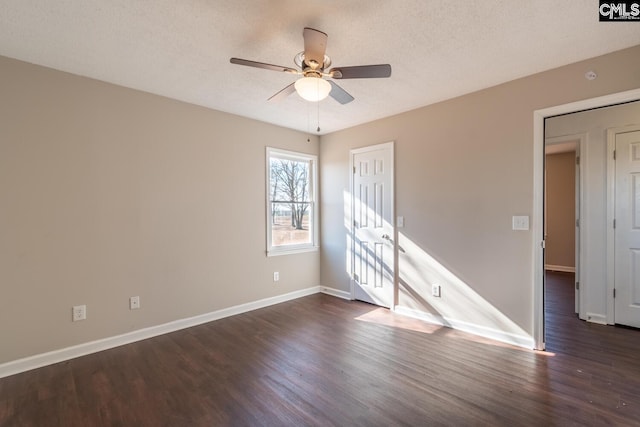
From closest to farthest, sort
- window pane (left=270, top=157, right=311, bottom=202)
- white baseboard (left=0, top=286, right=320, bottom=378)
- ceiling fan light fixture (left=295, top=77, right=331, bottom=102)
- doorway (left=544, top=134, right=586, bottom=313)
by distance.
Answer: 1. ceiling fan light fixture (left=295, top=77, right=331, bottom=102)
2. white baseboard (left=0, top=286, right=320, bottom=378)
3. window pane (left=270, top=157, right=311, bottom=202)
4. doorway (left=544, top=134, right=586, bottom=313)

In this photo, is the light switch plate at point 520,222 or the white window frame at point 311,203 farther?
the white window frame at point 311,203

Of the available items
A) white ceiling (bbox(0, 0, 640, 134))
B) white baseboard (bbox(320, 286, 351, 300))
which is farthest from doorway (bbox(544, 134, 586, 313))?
white ceiling (bbox(0, 0, 640, 134))

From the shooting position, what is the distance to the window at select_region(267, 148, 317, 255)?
4273mm

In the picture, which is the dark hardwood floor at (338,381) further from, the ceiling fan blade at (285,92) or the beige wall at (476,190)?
the ceiling fan blade at (285,92)

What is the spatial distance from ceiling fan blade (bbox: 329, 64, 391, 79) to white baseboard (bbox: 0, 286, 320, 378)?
119 inches

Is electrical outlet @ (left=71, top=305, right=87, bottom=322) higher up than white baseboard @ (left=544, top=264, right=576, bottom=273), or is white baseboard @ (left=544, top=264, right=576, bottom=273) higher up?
electrical outlet @ (left=71, top=305, right=87, bottom=322)

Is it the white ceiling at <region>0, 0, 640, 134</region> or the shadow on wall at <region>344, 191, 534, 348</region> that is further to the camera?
the shadow on wall at <region>344, 191, 534, 348</region>

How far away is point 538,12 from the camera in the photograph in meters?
1.90

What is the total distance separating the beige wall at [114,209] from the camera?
246 cm

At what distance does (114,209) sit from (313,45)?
2.44 m

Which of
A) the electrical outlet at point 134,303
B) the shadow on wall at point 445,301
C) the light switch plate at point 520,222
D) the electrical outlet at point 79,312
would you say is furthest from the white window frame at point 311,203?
the light switch plate at point 520,222

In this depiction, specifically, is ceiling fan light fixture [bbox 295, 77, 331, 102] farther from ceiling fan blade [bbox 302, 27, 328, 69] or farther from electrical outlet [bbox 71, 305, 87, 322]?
electrical outlet [bbox 71, 305, 87, 322]

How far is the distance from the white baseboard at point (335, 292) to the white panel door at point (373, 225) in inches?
6.5

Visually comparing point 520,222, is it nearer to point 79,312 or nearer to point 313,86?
point 313,86
